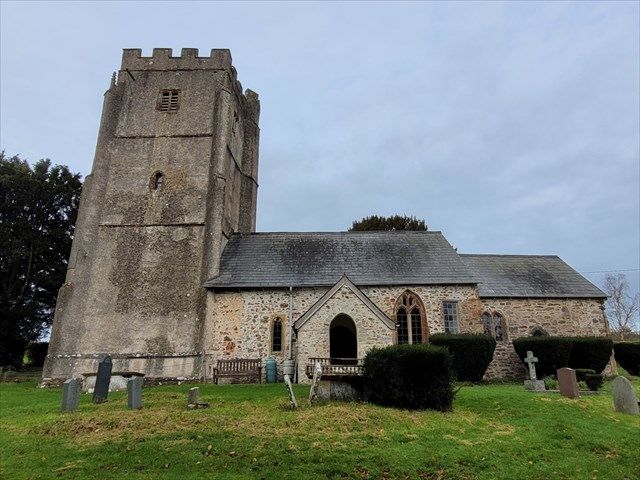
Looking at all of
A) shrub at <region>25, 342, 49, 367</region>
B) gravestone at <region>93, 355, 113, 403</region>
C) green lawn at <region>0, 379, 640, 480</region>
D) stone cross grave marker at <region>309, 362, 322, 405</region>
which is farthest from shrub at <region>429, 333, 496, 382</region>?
shrub at <region>25, 342, 49, 367</region>

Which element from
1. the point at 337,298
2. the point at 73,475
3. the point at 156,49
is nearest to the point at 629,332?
the point at 337,298

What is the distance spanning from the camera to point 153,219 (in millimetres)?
23516

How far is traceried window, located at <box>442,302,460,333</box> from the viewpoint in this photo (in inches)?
882

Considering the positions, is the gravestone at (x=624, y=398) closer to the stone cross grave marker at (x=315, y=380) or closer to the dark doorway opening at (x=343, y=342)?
the stone cross grave marker at (x=315, y=380)

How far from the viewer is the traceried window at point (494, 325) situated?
23.7m

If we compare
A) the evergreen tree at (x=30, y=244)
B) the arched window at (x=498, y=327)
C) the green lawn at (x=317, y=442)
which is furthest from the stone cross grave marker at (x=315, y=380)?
the evergreen tree at (x=30, y=244)

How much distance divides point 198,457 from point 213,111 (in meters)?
20.8

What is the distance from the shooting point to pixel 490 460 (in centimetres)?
878

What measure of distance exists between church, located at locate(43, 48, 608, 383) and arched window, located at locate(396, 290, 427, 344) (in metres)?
0.06

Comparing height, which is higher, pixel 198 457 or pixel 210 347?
pixel 210 347

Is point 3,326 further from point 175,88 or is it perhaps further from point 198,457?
point 198,457

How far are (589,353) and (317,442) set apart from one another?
17.6m

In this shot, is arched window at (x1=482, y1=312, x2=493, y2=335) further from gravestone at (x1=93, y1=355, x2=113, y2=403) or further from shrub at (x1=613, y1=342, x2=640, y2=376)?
gravestone at (x1=93, y1=355, x2=113, y2=403)

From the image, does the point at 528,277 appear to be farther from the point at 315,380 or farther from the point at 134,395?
the point at 134,395
